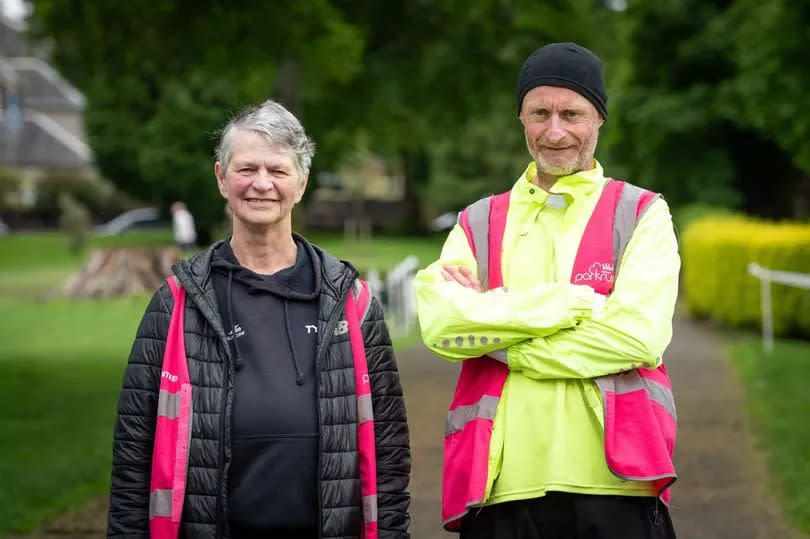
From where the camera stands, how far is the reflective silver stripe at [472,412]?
3160mm

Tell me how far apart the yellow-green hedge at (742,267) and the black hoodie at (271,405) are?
40.6ft

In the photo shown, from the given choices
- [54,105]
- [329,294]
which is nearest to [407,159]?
[54,105]

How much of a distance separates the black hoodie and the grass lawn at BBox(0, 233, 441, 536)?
381 cm

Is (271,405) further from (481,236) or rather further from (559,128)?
(559,128)

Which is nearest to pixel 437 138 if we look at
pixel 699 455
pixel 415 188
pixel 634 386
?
pixel 699 455

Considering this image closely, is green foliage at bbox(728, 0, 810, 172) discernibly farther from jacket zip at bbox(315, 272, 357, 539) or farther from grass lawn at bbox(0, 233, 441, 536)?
jacket zip at bbox(315, 272, 357, 539)

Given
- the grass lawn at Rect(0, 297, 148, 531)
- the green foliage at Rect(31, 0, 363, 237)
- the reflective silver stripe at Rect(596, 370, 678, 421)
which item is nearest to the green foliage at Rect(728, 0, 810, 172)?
the green foliage at Rect(31, 0, 363, 237)

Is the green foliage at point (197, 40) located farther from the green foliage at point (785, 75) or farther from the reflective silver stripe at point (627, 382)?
the reflective silver stripe at point (627, 382)

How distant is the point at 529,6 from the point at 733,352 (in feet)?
21.6

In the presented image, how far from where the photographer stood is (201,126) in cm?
4056

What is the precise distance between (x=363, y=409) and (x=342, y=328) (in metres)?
0.22

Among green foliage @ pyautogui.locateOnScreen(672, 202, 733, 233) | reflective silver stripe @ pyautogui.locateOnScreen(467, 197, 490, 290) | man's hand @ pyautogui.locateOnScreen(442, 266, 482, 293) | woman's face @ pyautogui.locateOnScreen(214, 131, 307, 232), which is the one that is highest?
green foliage @ pyautogui.locateOnScreen(672, 202, 733, 233)

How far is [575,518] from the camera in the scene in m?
3.12

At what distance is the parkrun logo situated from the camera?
3.21 m
